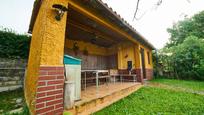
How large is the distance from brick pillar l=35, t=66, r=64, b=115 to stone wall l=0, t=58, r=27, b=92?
15.7 ft

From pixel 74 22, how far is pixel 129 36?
2785mm

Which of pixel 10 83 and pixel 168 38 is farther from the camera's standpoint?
pixel 168 38

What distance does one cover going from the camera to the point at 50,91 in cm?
213

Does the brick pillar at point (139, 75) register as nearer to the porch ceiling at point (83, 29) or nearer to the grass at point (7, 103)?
the porch ceiling at point (83, 29)

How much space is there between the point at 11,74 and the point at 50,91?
200 inches

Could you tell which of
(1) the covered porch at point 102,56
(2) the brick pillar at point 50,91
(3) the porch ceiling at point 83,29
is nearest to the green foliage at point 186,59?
(1) the covered porch at point 102,56

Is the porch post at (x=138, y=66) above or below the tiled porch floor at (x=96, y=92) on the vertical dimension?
above

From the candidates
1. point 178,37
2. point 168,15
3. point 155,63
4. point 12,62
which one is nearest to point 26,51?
point 12,62

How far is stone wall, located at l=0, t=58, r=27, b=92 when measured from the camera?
5.43m

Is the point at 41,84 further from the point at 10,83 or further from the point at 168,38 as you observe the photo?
the point at 168,38

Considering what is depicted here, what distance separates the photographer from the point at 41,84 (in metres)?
2.02

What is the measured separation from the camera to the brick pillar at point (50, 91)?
198 centimetres

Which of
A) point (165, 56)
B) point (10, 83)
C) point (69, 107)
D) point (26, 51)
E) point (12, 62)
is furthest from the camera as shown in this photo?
point (165, 56)

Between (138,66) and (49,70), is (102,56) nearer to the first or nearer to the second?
(138,66)
